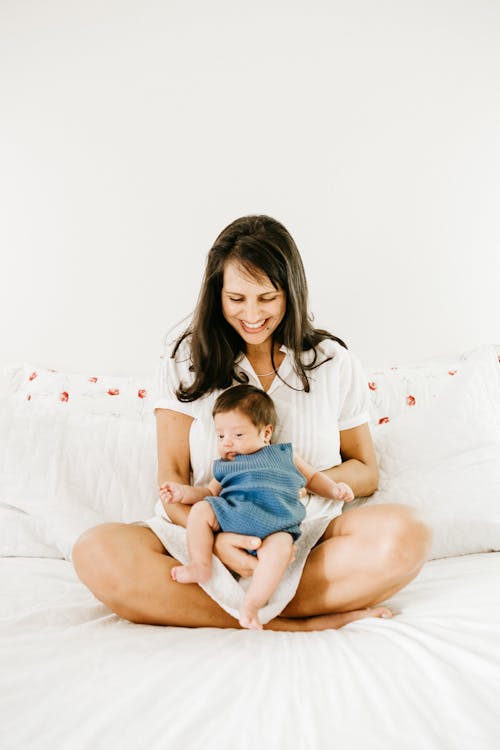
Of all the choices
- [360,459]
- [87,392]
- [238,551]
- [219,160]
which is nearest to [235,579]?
[238,551]

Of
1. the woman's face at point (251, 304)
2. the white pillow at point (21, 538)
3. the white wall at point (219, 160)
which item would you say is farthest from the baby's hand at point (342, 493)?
Result: the white wall at point (219, 160)

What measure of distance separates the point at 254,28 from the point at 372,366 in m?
1.23

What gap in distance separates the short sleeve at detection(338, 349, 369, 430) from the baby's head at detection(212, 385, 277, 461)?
267mm

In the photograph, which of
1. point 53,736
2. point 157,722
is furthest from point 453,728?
point 53,736

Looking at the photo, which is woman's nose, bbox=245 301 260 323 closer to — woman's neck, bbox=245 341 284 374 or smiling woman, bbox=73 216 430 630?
smiling woman, bbox=73 216 430 630

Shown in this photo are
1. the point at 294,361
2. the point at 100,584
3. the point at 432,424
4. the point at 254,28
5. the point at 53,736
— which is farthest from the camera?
the point at 254,28

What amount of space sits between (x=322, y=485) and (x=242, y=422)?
212mm

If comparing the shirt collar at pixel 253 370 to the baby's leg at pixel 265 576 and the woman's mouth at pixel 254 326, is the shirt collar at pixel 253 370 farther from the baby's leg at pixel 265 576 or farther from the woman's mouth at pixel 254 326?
the baby's leg at pixel 265 576

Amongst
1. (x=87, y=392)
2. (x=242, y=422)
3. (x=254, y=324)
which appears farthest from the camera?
(x=87, y=392)

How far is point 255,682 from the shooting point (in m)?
0.87

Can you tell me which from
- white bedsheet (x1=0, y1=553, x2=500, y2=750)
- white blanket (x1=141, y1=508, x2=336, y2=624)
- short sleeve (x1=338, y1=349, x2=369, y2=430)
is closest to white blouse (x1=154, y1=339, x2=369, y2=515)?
short sleeve (x1=338, y1=349, x2=369, y2=430)

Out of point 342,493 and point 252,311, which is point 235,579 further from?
point 252,311

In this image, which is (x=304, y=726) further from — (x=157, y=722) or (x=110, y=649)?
(x=110, y=649)

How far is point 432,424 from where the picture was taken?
1649mm
